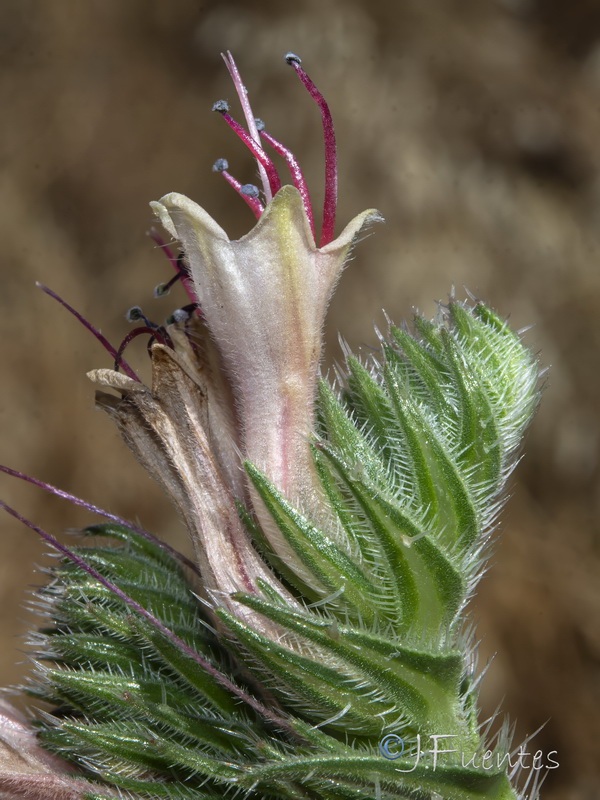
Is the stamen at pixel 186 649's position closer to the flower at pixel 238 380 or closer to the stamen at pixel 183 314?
the flower at pixel 238 380

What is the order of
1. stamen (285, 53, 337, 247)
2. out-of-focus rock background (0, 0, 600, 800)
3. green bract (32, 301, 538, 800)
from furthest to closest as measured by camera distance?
out-of-focus rock background (0, 0, 600, 800) → stamen (285, 53, 337, 247) → green bract (32, 301, 538, 800)

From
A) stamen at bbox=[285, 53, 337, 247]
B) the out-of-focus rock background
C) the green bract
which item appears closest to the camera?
the green bract

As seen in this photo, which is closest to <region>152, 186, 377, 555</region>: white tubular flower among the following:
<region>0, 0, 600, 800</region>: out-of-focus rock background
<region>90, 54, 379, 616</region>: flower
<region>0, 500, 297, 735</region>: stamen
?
<region>90, 54, 379, 616</region>: flower

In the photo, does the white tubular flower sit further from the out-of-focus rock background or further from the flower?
the out-of-focus rock background

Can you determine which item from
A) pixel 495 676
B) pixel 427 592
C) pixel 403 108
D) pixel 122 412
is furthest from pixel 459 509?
pixel 403 108

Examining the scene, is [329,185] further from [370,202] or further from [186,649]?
[370,202]

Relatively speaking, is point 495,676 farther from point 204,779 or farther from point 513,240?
point 204,779

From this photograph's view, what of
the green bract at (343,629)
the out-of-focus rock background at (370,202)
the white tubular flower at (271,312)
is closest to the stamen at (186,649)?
the green bract at (343,629)
